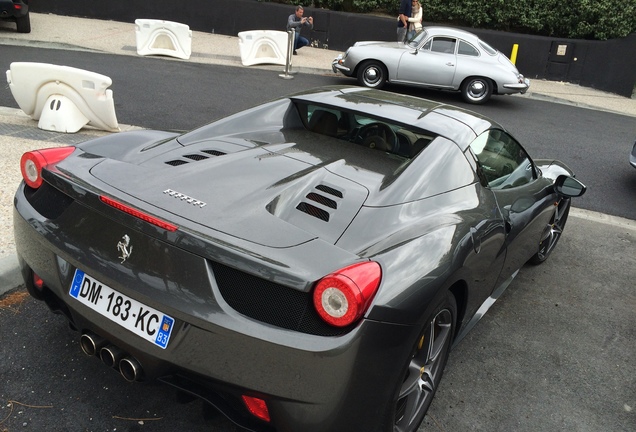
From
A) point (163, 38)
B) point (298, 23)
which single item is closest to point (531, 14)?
point (298, 23)

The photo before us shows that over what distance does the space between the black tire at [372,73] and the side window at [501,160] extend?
8.34m

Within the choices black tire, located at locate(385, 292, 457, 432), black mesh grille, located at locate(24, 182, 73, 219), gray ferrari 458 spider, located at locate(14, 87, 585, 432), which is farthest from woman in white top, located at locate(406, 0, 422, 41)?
black mesh grille, located at locate(24, 182, 73, 219)

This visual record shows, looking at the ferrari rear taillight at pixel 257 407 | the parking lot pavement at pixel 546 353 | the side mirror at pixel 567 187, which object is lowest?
the parking lot pavement at pixel 546 353

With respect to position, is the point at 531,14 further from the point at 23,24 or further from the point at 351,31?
the point at 23,24

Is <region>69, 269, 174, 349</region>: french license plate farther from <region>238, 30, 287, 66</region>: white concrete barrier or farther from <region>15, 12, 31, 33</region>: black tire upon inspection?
<region>15, 12, 31, 33</region>: black tire

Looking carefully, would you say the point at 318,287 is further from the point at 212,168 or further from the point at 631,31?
the point at 631,31

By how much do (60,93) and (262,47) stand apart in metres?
7.55

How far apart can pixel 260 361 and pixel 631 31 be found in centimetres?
1671

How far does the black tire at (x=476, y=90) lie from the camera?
12070mm

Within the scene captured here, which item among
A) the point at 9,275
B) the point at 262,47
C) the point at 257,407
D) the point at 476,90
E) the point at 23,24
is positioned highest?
the point at 23,24

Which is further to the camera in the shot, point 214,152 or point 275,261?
point 214,152

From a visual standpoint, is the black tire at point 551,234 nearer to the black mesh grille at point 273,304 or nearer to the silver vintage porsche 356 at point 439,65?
the black mesh grille at point 273,304

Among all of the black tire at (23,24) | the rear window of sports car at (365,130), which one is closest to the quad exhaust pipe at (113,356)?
the rear window of sports car at (365,130)

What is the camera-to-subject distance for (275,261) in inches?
82.2
